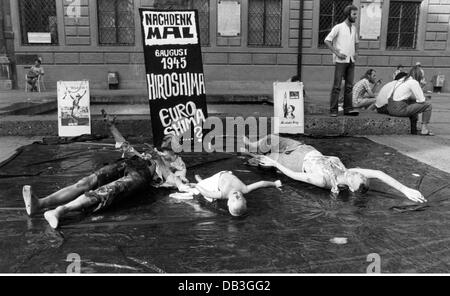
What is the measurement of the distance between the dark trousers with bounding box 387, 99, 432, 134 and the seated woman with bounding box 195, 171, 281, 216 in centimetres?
518

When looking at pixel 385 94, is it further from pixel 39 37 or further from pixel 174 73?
pixel 39 37

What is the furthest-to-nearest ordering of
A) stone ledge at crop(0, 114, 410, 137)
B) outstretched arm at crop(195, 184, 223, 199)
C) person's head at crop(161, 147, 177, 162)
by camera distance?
1. stone ledge at crop(0, 114, 410, 137)
2. person's head at crop(161, 147, 177, 162)
3. outstretched arm at crop(195, 184, 223, 199)

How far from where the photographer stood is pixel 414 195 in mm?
4730

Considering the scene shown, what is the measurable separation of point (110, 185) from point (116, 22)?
1441 centimetres

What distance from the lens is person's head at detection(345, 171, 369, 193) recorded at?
4.79 m

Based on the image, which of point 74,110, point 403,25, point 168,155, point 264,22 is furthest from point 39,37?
point 403,25

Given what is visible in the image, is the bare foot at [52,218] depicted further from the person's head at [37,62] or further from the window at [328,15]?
the window at [328,15]

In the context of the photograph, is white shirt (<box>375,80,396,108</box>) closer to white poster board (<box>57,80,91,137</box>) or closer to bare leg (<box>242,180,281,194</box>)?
bare leg (<box>242,180,281,194</box>)

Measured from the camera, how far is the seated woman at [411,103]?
8578mm

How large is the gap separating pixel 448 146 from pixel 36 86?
14.3 m

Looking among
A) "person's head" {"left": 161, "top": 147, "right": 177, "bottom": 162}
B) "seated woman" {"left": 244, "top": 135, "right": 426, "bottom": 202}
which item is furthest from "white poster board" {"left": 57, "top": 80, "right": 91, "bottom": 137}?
"seated woman" {"left": 244, "top": 135, "right": 426, "bottom": 202}
